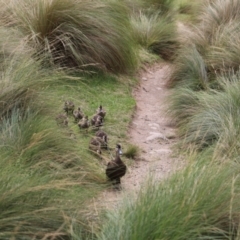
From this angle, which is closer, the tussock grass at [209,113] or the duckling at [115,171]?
the duckling at [115,171]

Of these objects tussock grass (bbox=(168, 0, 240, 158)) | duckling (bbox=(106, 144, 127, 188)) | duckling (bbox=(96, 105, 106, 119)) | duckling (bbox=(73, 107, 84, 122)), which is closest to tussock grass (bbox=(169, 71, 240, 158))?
tussock grass (bbox=(168, 0, 240, 158))

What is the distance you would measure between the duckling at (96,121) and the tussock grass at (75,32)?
1284mm

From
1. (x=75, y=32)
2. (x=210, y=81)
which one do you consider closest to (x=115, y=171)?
(x=210, y=81)

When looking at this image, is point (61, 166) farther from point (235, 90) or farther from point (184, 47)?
point (184, 47)

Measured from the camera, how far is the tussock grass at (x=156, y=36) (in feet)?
33.4

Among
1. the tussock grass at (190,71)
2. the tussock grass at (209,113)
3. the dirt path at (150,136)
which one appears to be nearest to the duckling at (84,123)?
the dirt path at (150,136)

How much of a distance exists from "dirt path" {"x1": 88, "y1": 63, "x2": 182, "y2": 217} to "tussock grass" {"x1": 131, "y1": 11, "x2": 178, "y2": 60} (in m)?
0.64

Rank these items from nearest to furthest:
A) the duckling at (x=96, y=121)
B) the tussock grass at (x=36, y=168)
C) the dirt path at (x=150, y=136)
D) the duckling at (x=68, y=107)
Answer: the tussock grass at (x=36, y=168), the dirt path at (x=150, y=136), the duckling at (x=96, y=121), the duckling at (x=68, y=107)

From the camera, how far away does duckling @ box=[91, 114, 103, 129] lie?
6.13 meters

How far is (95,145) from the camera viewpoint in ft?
17.8

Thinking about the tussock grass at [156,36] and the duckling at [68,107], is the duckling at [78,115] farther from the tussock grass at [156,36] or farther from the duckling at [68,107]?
the tussock grass at [156,36]

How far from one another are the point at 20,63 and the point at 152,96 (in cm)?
281

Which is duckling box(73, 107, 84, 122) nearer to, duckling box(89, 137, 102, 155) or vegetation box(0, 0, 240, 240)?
vegetation box(0, 0, 240, 240)

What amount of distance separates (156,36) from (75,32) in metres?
2.82
